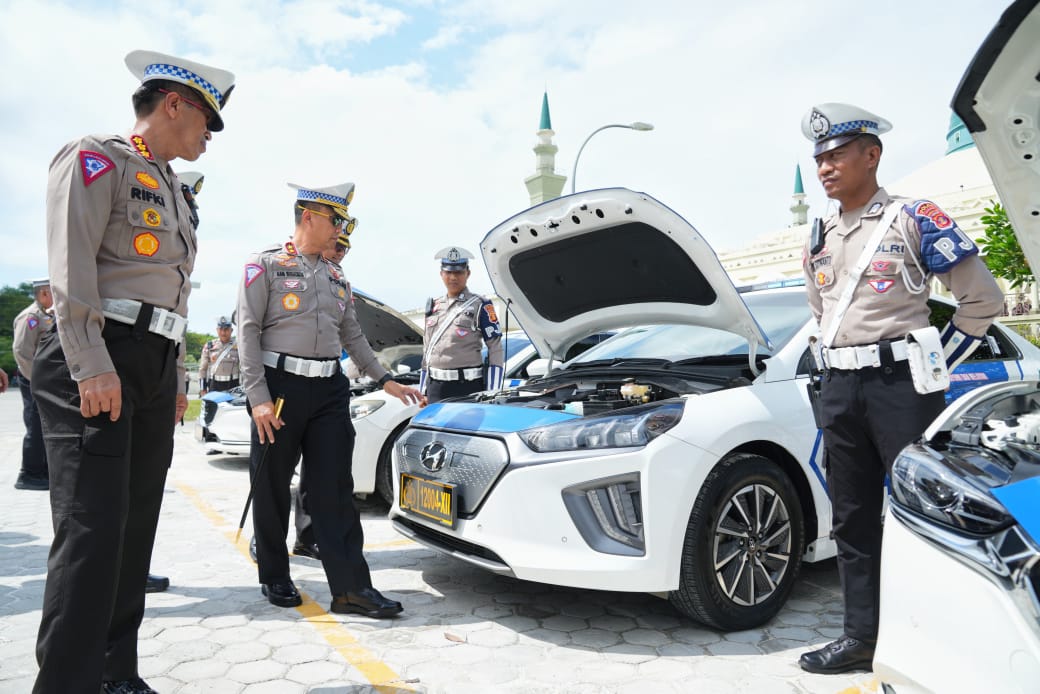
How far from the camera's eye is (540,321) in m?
4.45

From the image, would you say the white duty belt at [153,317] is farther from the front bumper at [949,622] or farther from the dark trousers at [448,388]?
the dark trousers at [448,388]

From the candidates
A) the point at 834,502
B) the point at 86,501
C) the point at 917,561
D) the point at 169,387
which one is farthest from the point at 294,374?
the point at 917,561

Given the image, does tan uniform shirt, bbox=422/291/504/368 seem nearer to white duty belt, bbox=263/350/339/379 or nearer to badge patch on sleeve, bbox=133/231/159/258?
white duty belt, bbox=263/350/339/379

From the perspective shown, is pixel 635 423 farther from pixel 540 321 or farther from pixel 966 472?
pixel 540 321

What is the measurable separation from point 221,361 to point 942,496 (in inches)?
424

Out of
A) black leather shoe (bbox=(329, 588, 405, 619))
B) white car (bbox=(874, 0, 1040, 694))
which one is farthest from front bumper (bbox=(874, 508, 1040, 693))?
black leather shoe (bbox=(329, 588, 405, 619))

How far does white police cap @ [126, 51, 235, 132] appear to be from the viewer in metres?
2.38

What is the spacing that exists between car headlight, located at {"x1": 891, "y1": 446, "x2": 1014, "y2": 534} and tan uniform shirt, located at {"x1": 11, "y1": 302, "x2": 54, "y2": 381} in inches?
258

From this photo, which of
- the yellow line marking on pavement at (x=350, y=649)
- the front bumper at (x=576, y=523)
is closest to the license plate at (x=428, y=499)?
the front bumper at (x=576, y=523)

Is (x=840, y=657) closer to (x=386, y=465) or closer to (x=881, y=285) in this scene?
(x=881, y=285)

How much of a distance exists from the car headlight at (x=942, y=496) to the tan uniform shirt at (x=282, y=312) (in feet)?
8.24

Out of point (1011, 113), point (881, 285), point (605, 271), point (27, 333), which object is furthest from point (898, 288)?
point (27, 333)

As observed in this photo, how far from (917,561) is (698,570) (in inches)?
49.3

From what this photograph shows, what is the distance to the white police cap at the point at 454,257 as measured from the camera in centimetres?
600
